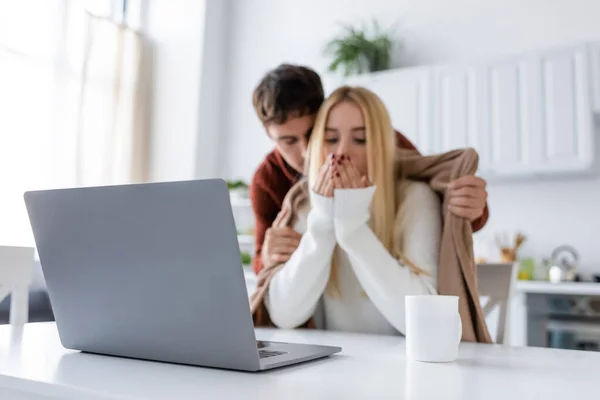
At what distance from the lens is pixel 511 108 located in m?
2.93

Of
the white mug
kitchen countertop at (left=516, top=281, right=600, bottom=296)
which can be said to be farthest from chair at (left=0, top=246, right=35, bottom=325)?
kitchen countertop at (left=516, top=281, right=600, bottom=296)

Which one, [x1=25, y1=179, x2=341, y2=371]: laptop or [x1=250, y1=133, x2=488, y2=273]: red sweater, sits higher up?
[x1=250, y1=133, x2=488, y2=273]: red sweater

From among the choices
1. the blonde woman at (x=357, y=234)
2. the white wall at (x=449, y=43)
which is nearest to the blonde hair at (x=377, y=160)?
the blonde woman at (x=357, y=234)

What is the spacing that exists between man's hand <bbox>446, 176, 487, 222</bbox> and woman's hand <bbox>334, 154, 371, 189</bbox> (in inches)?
8.6

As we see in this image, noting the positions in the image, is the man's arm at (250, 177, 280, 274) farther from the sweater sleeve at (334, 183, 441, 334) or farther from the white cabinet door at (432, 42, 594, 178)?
the white cabinet door at (432, 42, 594, 178)

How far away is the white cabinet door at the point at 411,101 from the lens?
3.13m

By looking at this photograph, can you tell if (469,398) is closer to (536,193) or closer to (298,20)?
(536,193)

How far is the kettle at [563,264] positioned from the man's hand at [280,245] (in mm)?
1865

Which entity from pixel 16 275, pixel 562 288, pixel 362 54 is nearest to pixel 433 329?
pixel 16 275

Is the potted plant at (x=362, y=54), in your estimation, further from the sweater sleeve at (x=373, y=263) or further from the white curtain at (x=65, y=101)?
the sweater sleeve at (x=373, y=263)

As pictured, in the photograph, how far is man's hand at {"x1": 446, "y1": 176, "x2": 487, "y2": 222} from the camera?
121 centimetres

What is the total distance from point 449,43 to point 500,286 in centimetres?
246

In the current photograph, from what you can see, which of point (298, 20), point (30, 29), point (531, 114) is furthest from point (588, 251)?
point (30, 29)

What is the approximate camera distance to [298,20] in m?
4.05
